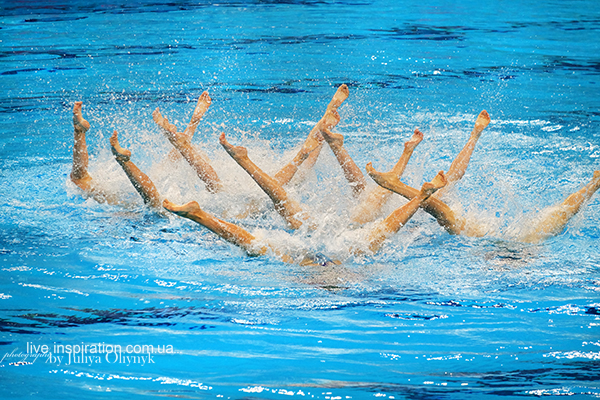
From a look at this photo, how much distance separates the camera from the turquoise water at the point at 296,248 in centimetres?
221

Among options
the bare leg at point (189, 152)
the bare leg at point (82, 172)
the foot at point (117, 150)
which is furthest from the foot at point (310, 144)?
the bare leg at point (82, 172)

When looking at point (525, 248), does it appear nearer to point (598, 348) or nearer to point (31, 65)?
point (598, 348)

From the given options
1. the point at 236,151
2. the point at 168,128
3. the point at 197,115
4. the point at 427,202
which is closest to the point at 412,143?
the point at 427,202

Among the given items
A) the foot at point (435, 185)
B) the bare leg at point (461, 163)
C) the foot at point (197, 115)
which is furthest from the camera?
the foot at point (197, 115)

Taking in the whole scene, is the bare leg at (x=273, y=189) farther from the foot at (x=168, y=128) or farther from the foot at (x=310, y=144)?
the foot at (x=168, y=128)

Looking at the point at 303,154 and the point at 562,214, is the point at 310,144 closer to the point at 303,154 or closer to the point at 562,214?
the point at 303,154

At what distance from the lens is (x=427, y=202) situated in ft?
9.86

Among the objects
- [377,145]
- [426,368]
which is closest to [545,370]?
[426,368]

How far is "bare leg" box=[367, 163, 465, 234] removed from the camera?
112 inches

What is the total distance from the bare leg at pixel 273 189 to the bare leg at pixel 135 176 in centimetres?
61

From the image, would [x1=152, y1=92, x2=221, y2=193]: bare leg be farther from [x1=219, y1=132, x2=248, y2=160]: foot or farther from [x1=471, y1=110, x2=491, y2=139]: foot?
[x1=471, y1=110, x2=491, y2=139]: foot

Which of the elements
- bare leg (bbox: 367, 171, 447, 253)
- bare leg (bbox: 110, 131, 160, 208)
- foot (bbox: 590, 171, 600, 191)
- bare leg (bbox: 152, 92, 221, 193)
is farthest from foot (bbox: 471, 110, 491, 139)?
bare leg (bbox: 110, 131, 160, 208)

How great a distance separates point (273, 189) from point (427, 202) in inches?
32.6

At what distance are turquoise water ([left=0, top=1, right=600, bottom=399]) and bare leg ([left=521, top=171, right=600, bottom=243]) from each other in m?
0.09
